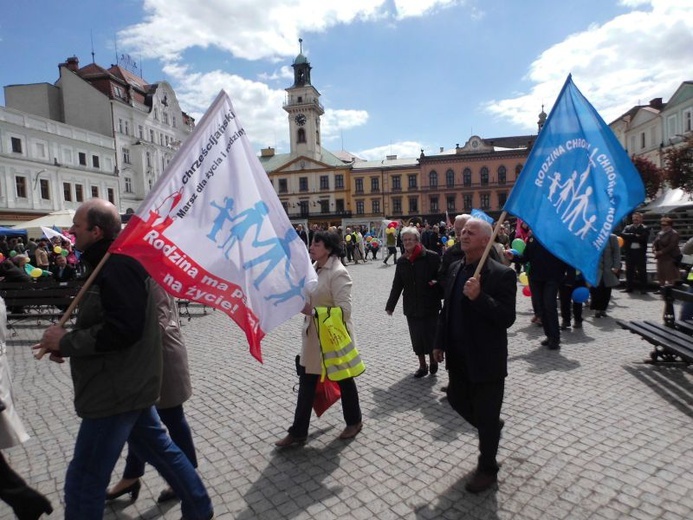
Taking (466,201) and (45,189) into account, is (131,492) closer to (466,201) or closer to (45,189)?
(45,189)

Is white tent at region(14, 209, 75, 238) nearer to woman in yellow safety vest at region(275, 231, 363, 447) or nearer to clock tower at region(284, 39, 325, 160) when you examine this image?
woman in yellow safety vest at region(275, 231, 363, 447)

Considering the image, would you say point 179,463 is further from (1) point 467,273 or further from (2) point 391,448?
(1) point 467,273

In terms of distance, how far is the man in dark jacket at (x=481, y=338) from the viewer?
302cm

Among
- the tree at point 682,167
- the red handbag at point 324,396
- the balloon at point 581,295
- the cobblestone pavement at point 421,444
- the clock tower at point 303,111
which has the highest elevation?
the clock tower at point 303,111

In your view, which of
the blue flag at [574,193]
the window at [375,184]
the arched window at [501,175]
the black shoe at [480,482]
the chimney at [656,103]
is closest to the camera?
the black shoe at [480,482]

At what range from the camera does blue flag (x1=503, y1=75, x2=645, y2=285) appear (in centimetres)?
352

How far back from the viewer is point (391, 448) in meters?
3.83

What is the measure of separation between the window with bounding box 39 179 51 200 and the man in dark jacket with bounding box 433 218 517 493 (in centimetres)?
4006

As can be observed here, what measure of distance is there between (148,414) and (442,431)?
2.51m

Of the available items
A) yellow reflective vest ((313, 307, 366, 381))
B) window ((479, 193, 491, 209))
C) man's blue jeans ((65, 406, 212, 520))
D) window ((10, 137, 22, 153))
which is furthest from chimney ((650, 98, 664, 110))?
man's blue jeans ((65, 406, 212, 520))

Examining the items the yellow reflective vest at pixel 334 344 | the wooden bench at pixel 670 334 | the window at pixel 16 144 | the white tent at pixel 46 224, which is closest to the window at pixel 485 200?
the window at pixel 16 144

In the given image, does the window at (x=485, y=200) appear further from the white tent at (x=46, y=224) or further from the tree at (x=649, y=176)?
the white tent at (x=46, y=224)

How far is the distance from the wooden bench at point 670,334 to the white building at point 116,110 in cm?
4349

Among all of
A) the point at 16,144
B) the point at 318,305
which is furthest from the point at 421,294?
the point at 16,144
